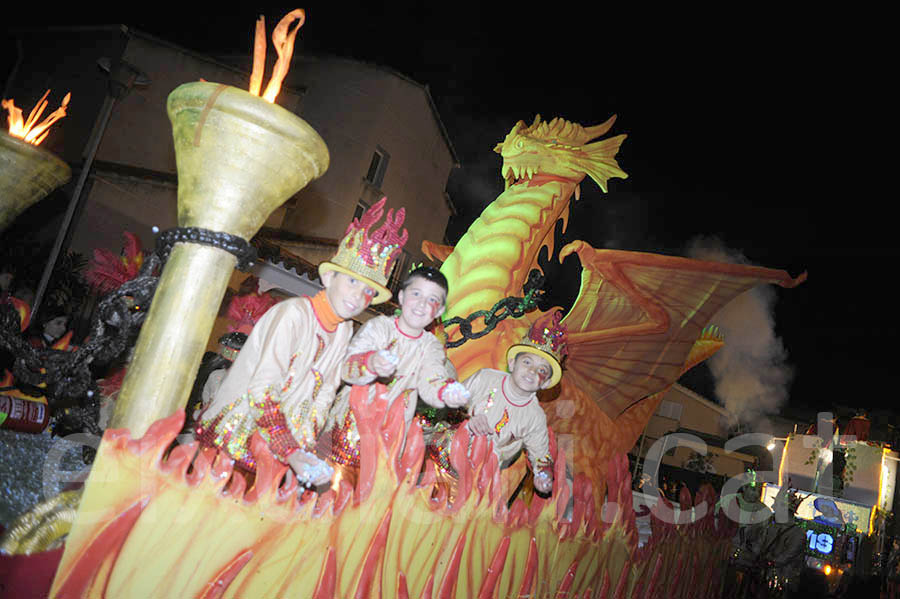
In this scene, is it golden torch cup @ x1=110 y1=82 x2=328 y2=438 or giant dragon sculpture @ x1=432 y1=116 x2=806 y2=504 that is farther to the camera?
giant dragon sculpture @ x1=432 y1=116 x2=806 y2=504

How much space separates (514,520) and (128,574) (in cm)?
140

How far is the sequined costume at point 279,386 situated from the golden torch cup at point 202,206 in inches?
14.1

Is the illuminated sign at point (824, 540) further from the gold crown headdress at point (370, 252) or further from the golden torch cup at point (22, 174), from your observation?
the golden torch cup at point (22, 174)

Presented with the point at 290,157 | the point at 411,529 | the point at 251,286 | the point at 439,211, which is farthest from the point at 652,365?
the point at 439,211

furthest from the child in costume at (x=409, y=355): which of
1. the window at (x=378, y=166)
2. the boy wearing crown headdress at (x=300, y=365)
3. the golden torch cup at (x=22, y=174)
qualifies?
the window at (x=378, y=166)

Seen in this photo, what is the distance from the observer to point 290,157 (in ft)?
5.50

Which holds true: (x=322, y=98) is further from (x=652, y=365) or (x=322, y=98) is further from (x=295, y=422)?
(x=295, y=422)

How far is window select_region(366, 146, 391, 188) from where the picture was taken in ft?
37.5

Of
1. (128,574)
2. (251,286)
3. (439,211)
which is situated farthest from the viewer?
(439,211)

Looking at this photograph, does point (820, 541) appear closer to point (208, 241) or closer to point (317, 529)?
point (317, 529)

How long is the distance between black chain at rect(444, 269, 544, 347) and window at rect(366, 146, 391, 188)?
7.64m

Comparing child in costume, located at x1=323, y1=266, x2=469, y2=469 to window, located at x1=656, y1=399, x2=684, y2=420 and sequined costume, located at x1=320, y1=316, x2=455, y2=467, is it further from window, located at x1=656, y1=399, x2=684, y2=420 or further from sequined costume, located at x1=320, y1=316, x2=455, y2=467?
window, located at x1=656, y1=399, x2=684, y2=420

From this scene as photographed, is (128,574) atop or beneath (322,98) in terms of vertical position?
beneath

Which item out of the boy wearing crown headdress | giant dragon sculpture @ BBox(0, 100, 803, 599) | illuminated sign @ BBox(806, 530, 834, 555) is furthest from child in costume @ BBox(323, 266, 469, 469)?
illuminated sign @ BBox(806, 530, 834, 555)
